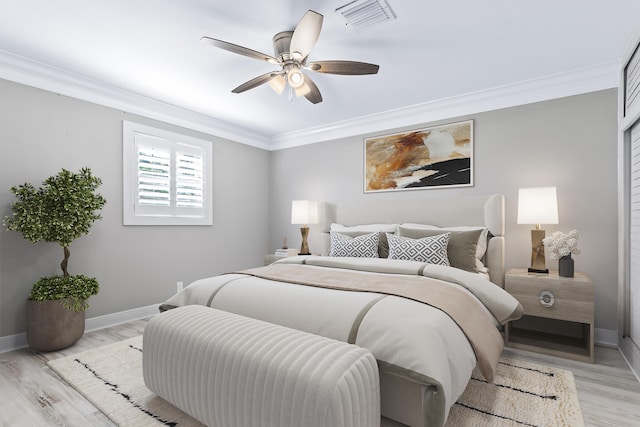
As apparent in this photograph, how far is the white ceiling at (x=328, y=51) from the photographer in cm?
208

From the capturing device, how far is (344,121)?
4262 mm

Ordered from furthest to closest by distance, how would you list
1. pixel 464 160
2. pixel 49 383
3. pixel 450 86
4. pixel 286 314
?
pixel 464 160 → pixel 450 86 → pixel 49 383 → pixel 286 314

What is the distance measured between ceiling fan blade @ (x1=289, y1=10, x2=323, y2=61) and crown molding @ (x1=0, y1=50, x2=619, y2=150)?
6.44 feet

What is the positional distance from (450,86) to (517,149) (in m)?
0.91

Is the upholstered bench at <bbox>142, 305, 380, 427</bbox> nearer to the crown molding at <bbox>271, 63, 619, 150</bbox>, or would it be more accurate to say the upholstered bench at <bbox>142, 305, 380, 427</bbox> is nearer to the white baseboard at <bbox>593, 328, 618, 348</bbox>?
the white baseboard at <bbox>593, 328, 618, 348</bbox>

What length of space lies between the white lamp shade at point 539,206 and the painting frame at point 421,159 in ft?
2.15

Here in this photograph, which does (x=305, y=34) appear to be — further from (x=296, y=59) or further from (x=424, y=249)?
(x=424, y=249)

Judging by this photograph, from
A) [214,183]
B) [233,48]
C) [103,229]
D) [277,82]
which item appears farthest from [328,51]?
[103,229]

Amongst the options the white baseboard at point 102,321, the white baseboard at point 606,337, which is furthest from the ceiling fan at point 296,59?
the white baseboard at point 606,337

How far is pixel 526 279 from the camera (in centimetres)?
268

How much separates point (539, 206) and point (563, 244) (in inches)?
14.2

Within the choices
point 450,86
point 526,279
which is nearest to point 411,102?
point 450,86

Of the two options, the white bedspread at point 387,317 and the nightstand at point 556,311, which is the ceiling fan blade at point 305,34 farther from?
the nightstand at point 556,311

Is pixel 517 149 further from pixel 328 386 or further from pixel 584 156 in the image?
pixel 328 386
